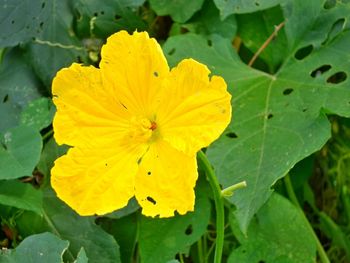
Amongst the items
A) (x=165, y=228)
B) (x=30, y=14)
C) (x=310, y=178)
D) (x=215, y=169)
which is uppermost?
(x=30, y=14)

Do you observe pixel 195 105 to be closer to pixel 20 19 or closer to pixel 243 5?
pixel 243 5

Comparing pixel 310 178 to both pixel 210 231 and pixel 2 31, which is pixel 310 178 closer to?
pixel 210 231

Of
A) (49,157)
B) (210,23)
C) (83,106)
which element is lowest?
(49,157)

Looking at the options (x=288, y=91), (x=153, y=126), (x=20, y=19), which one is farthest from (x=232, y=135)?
(x=20, y=19)

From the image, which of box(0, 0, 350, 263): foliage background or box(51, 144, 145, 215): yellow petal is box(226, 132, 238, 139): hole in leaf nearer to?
box(0, 0, 350, 263): foliage background

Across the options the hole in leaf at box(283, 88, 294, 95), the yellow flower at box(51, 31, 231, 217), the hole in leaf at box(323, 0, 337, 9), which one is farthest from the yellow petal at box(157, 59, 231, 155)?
the hole in leaf at box(323, 0, 337, 9)

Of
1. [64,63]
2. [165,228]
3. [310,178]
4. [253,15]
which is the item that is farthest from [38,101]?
[310,178]
